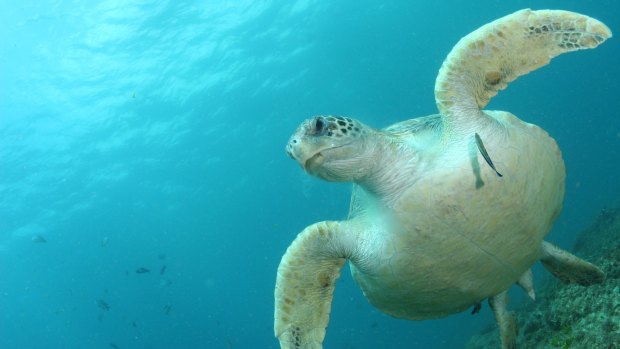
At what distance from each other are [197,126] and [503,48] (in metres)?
25.3

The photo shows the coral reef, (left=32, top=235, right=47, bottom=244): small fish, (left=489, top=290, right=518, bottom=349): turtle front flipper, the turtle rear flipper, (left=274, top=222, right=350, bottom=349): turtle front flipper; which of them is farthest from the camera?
(left=32, top=235, right=47, bottom=244): small fish

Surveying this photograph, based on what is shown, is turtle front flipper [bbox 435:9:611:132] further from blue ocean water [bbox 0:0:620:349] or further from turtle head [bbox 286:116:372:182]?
blue ocean water [bbox 0:0:620:349]

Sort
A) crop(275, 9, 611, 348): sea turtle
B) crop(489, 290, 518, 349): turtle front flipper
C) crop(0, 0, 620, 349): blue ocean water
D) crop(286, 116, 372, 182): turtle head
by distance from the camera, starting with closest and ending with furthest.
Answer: crop(286, 116, 372, 182): turtle head < crop(275, 9, 611, 348): sea turtle < crop(489, 290, 518, 349): turtle front flipper < crop(0, 0, 620, 349): blue ocean water

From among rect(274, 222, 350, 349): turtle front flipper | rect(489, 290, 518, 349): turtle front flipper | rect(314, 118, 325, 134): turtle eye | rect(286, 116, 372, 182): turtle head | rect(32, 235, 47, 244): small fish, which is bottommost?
rect(32, 235, 47, 244): small fish

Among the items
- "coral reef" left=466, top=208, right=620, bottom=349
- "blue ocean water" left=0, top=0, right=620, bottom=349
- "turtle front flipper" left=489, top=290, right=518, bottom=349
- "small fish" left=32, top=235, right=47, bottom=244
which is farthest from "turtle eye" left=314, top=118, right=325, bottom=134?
"small fish" left=32, top=235, right=47, bottom=244

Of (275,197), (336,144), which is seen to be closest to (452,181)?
(336,144)

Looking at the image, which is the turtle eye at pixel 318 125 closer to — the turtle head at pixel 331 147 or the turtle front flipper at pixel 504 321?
the turtle head at pixel 331 147

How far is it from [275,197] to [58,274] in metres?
24.6

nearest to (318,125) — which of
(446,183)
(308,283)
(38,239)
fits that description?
(446,183)

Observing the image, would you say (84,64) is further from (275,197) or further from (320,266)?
(275,197)

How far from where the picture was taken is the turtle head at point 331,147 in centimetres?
273

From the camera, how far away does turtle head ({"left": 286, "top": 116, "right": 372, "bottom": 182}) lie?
273cm

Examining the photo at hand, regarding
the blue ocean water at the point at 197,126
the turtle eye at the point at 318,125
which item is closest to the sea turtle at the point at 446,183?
the turtle eye at the point at 318,125

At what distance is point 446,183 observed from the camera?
118 inches
